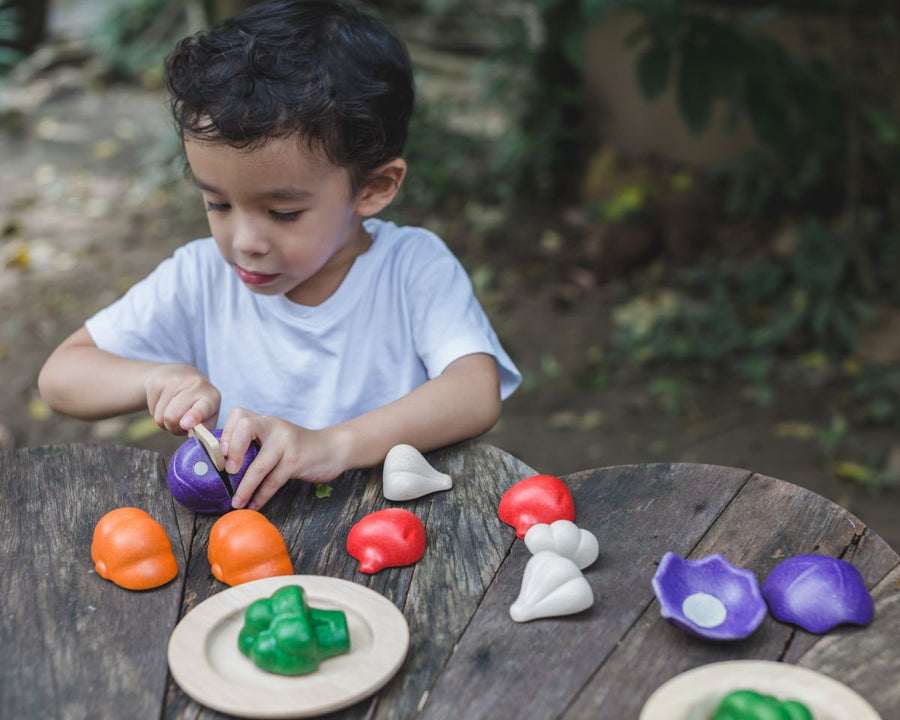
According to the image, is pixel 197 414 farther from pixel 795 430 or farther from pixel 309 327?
pixel 795 430

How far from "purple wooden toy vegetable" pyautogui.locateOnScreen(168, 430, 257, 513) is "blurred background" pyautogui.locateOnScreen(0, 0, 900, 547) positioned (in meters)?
2.00

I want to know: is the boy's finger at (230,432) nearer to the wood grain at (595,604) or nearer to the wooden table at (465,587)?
the wooden table at (465,587)

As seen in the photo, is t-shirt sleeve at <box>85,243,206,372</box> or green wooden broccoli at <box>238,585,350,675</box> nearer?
green wooden broccoli at <box>238,585,350,675</box>

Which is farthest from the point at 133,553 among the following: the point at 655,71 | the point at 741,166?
the point at 741,166

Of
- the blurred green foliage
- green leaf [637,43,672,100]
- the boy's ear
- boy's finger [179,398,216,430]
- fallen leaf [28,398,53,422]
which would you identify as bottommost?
fallen leaf [28,398,53,422]

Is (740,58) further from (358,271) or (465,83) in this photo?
(465,83)

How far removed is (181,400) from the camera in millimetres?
1703

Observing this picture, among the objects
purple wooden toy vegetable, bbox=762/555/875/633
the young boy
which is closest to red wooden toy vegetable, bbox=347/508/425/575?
the young boy

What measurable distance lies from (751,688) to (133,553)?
848 mm

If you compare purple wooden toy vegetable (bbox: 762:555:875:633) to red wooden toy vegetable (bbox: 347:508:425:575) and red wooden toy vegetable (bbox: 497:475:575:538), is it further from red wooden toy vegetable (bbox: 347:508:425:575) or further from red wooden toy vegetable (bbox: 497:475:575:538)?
red wooden toy vegetable (bbox: 347:508:425:575)

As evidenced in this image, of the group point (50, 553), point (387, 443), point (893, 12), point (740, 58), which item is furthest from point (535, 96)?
point (50, 553)

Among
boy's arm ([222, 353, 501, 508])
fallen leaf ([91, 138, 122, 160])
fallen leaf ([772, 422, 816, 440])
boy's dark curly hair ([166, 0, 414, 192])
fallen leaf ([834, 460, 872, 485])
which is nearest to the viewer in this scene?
boy's arm ([222, 353, 501, 508])

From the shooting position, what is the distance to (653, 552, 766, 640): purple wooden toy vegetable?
1.30m

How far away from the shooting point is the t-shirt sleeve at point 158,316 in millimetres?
2064
